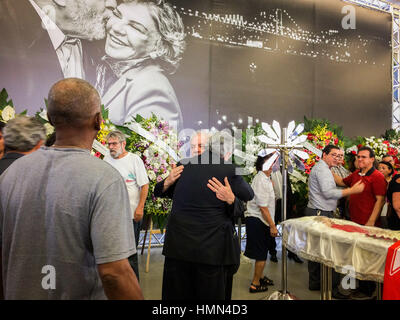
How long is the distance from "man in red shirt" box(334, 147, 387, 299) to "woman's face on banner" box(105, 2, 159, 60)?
4604 millimetres

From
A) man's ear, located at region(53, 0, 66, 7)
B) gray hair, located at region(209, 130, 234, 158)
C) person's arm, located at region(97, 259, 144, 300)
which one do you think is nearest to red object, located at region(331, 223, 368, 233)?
gray hair, located at region(209, 130, 234, 158)

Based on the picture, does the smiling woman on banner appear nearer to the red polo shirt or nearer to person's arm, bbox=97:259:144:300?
the red polo shirt

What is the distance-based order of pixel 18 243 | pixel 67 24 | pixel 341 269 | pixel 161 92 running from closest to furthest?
pixel 18 243, pixel 341 269, pixel 67 24, pixel 161 92

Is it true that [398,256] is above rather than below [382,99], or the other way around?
below

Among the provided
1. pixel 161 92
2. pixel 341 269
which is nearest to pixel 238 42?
pixel 161 92

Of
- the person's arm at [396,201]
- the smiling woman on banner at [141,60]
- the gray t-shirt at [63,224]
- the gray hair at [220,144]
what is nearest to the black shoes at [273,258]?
the person's arm at [396,201]

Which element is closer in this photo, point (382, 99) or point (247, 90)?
point (247, 90)

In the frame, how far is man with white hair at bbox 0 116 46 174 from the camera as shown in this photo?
1.99 m

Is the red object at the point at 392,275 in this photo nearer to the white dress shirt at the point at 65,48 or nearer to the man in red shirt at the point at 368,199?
the man in red shirt at the point at 368,199

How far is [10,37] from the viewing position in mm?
5652

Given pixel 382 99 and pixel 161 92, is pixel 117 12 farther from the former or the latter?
→ pixel 382 99

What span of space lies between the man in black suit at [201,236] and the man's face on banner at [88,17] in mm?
4831

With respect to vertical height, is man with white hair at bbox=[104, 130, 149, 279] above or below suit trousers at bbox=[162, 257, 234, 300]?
above

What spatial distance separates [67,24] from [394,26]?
9.07 m
